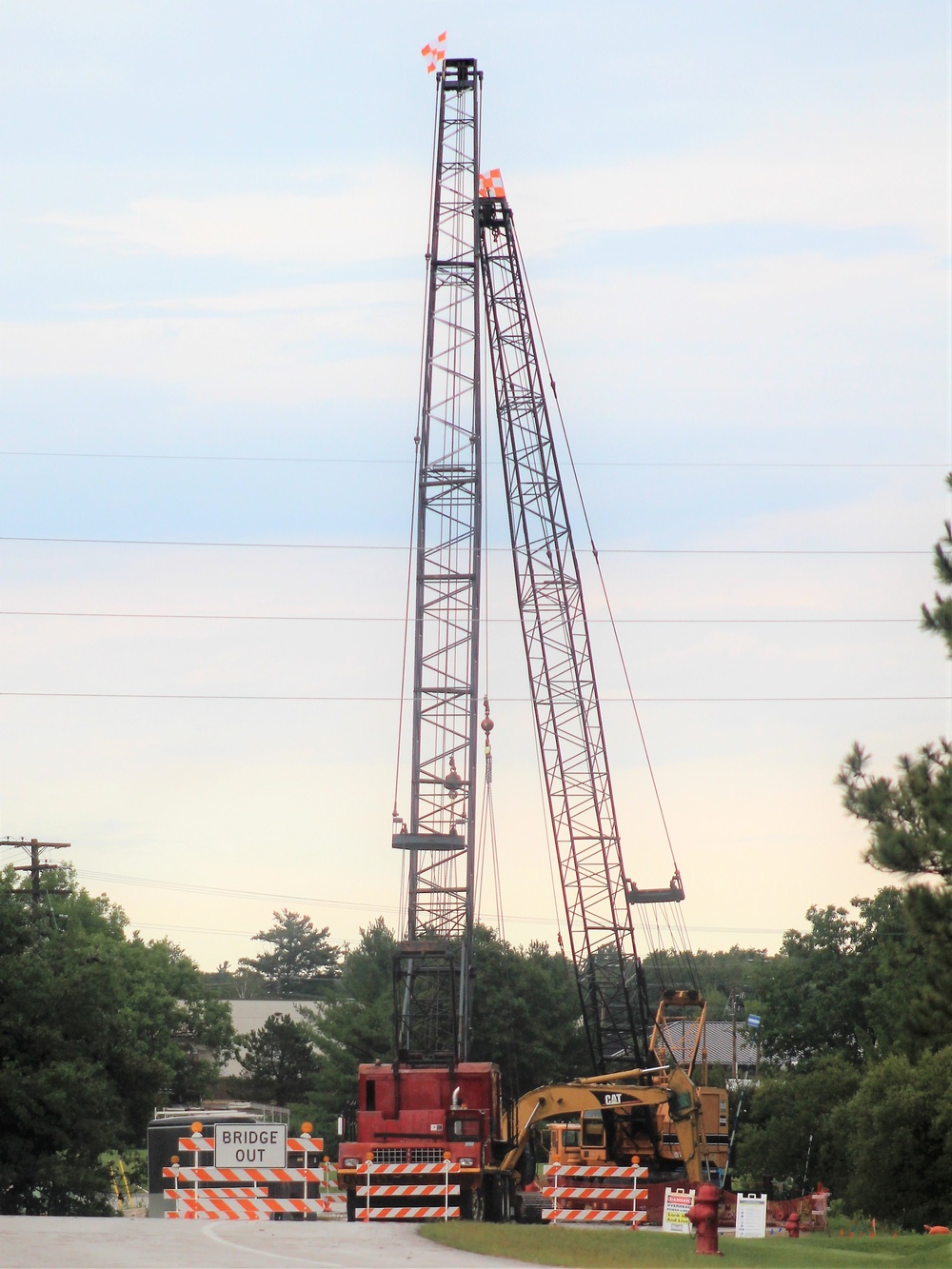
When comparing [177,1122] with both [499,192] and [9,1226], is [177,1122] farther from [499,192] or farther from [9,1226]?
[499,192]

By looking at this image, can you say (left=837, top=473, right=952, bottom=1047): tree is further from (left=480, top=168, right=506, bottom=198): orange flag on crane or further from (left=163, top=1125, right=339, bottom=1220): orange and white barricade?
(left=480, top=168, right=506, bottom=198): orange flag on crane

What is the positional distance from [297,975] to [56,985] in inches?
5275

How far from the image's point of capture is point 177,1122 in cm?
4234

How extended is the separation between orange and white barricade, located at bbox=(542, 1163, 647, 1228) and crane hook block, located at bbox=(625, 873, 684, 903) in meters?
20.8

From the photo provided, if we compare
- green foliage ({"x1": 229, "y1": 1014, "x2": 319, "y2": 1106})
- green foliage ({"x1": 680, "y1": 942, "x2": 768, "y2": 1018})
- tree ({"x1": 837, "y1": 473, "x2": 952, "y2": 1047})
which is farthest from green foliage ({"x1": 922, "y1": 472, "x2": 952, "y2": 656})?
green foliage ({"x1": 680, "y1": 942, "x2": 768, "y2": 1018})

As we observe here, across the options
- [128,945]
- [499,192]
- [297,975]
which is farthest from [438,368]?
[297,975]

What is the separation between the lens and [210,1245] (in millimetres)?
18594

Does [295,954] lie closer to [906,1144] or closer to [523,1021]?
[523,1021]

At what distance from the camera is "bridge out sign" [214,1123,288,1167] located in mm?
23531

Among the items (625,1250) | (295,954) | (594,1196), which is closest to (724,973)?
(295,954)

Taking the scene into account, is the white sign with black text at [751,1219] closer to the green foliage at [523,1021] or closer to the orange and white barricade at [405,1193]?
the orange and white barricade at [405,1193]

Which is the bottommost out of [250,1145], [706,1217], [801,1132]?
[801,1132]

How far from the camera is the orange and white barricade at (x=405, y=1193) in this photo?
83.8 feet

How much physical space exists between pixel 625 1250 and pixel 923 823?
274 inches
